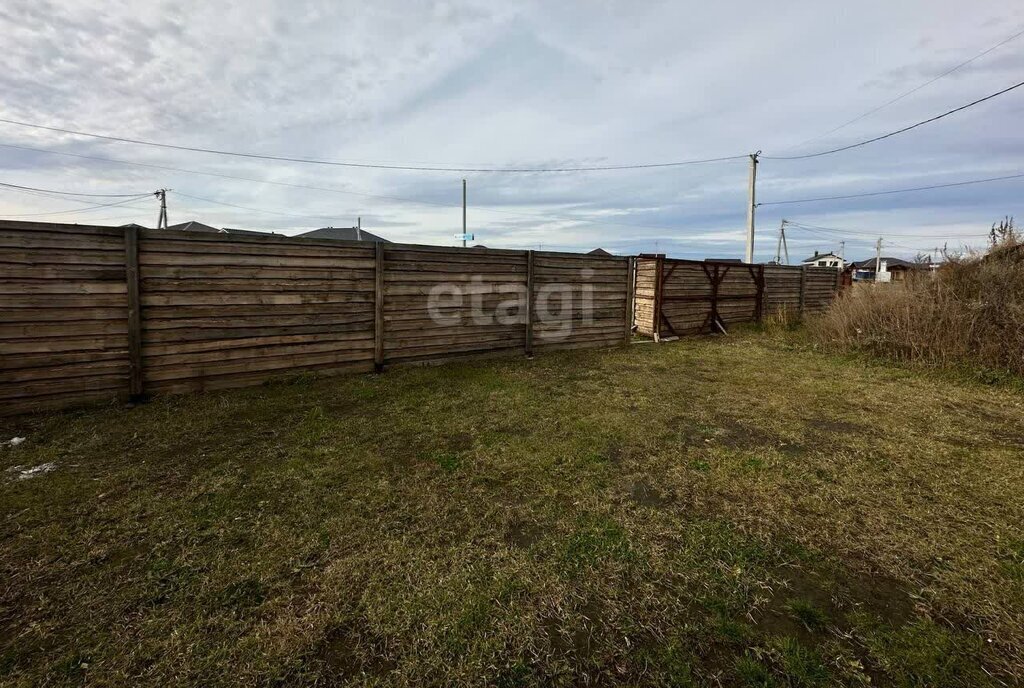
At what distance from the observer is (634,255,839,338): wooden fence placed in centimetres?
974

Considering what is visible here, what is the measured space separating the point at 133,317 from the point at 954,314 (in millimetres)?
10390

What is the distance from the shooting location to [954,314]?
249 inches

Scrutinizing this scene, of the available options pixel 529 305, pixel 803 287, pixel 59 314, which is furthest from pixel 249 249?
pixel 803 287

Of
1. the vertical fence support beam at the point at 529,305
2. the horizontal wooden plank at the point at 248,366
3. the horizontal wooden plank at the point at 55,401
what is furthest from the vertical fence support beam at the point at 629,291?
the horizontal wooden plank at the point at 55,401

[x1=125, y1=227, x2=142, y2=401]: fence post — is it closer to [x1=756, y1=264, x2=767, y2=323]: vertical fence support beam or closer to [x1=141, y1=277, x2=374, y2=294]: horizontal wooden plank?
[x1=141, y1=277, x2=374, y2=294]: horizontal wooden plank

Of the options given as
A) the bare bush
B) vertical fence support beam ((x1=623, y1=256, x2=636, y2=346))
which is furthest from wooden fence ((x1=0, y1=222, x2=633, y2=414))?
the bare bush

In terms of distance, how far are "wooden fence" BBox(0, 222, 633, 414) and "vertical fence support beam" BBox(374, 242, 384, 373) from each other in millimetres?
14

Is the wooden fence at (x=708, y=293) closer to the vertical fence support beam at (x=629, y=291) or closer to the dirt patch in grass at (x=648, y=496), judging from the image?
the vertical fence support beam at (x=629, y=291)

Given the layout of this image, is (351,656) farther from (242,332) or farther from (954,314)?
(954,314)

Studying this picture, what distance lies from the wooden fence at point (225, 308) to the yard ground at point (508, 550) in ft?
1.99

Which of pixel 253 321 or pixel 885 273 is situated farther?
pixel 885 273

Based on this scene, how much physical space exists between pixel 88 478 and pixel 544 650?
311 cm

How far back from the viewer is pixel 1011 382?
5.43m

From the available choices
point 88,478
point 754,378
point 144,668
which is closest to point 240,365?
point 88,478
